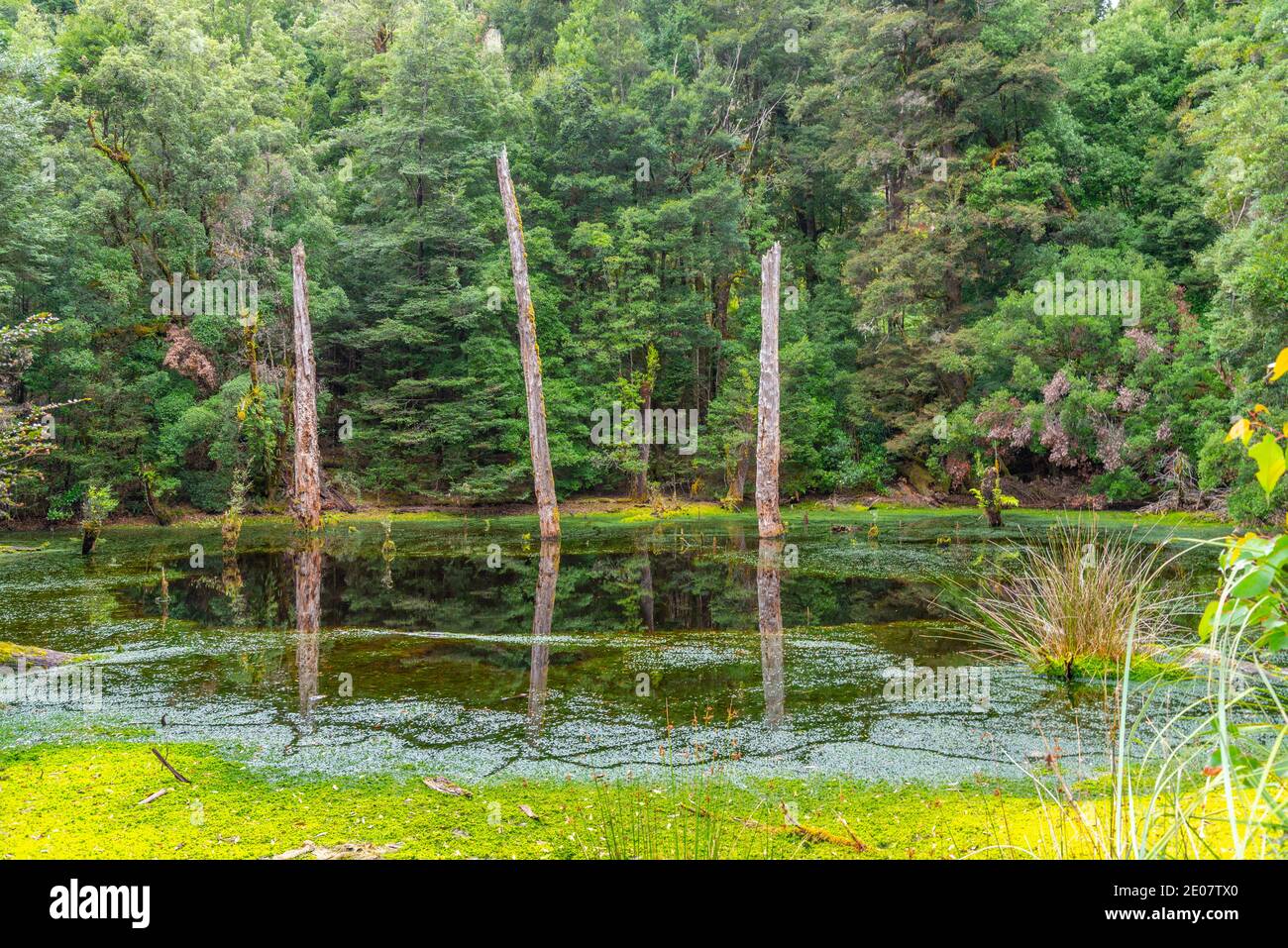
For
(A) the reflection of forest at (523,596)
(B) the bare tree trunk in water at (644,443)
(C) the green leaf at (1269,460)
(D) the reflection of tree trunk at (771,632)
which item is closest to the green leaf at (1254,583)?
(C) the green leaf at (1269,460)

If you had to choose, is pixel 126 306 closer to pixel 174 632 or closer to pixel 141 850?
pixel 174 632

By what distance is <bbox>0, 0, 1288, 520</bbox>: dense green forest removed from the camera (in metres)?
19.2

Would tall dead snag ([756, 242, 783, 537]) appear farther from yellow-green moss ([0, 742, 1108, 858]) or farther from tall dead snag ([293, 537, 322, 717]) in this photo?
yellow-green moss ([0, 742, 1108, 858])

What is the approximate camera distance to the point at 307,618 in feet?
27.9

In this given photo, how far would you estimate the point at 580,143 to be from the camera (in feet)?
80.9

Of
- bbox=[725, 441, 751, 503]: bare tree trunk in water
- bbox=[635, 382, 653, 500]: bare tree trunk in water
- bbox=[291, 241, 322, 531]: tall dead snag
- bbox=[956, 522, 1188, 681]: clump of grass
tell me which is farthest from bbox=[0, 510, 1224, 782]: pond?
bbox=[635, 382, 653, 500]: bare tree trunk in water

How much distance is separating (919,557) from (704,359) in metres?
15.3

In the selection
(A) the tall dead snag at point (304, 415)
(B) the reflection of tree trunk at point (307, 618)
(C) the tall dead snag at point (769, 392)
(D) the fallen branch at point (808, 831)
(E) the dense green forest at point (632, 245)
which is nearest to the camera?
(D) the fallen branch at point (808, 831)

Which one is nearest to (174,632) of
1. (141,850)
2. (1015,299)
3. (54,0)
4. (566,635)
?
(566,635)

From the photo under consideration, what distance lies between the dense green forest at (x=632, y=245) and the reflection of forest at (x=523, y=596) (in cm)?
862

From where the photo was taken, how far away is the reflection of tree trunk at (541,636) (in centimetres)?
515

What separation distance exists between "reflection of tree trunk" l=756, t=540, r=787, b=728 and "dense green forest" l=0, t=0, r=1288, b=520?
10.1m

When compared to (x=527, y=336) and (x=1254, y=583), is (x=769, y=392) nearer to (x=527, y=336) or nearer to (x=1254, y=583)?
(x=527, y=336)

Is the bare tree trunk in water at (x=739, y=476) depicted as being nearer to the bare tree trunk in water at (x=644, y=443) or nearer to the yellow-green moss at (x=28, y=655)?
the bare tree trunk in water at (x=644, y=443)
